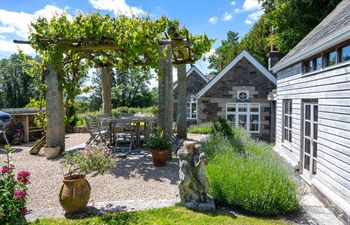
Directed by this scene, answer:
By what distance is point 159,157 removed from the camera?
7164 millimetres

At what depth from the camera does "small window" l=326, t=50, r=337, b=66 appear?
5.13 metres

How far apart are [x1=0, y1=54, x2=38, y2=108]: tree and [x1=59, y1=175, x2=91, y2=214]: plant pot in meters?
37.9

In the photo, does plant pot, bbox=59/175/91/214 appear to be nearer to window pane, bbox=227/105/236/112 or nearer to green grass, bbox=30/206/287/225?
green grass, bbox=30/206/287/225

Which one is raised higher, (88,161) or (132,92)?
(132,92)

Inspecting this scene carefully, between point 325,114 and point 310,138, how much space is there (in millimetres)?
1166

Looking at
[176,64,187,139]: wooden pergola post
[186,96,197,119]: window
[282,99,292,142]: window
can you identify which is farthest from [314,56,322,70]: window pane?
[186,96,197,119]: window

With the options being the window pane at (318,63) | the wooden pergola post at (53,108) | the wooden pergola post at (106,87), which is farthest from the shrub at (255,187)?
the wooden pergola post at (106,87)

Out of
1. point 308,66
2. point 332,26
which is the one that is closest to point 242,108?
point 308,66

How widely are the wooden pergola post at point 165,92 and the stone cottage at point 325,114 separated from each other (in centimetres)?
364

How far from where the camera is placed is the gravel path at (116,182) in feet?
16.5

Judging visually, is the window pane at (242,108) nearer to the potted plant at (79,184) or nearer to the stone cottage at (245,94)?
the stone cottage at (245,94)

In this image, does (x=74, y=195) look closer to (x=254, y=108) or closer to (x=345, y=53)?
(x=345, y=53)

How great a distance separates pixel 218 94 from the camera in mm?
15094

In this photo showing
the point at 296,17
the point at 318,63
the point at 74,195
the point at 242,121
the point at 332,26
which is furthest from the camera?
the point at 296,17
